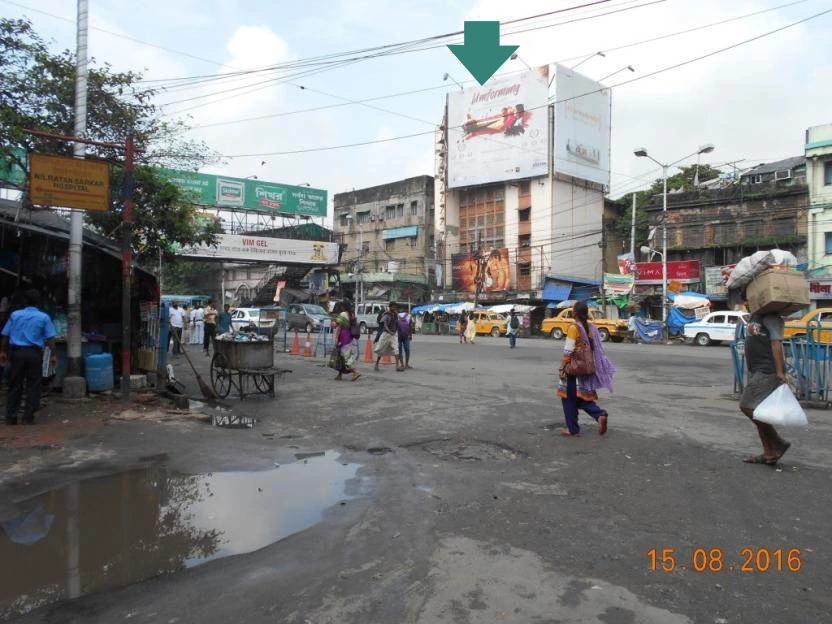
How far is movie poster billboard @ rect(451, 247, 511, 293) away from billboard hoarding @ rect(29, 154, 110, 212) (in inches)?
1581

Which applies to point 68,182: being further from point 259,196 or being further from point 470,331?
point 259,196

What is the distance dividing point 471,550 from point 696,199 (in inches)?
1619

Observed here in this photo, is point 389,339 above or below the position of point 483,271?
below

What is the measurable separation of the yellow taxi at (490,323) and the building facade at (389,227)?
13.3 m

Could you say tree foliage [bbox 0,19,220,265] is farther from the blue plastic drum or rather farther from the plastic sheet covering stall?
the plastic sheet covering stall

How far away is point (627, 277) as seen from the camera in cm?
3950

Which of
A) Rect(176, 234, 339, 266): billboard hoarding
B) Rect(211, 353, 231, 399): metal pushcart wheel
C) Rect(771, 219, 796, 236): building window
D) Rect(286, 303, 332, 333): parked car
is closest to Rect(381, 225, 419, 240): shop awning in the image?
Rect(176, 234, 339, 266): billboard hoarding

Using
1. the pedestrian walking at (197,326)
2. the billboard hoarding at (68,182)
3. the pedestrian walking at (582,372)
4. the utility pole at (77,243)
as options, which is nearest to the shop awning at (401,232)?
the pedestrian walking at (197,326)

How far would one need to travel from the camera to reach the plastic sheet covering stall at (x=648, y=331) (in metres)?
33.5

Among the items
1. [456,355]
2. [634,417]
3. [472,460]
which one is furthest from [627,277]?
[472,460]

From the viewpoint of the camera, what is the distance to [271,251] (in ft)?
140

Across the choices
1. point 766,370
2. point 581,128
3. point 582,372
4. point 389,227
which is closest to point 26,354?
point 582,372

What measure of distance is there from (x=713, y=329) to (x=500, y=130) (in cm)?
2512

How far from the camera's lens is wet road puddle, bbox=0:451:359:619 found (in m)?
3.63
